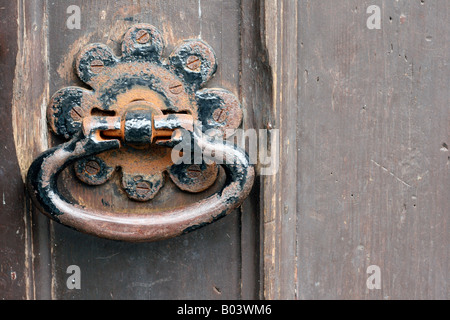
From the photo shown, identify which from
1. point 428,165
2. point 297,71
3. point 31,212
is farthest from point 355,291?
point 31,212

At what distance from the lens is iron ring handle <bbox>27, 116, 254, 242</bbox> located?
0.49 meters

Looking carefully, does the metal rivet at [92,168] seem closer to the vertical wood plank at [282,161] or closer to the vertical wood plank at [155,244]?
the vertical wood plank at [155,244]

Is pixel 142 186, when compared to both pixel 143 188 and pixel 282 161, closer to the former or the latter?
pixel 143 188

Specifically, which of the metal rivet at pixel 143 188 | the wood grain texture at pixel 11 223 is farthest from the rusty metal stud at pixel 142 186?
the wood grain texture at pixel 11 223

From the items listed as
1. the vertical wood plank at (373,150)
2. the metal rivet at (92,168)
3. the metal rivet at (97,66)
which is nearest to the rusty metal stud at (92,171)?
the metal rivet at (92,168)

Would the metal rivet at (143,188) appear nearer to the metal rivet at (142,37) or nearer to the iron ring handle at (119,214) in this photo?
the iron ring handle at (119,214)

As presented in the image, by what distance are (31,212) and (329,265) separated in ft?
1.22

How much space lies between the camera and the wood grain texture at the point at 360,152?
A: 21.5 inches

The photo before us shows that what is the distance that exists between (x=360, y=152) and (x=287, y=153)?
92mm

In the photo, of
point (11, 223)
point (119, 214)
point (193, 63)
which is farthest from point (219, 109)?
point (11, 223)

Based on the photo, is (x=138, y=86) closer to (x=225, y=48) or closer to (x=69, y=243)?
(x=225, y=48)

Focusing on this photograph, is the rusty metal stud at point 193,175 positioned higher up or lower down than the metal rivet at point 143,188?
higher up

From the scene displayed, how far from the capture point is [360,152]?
1.86 feet

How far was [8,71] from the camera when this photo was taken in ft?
1.69
